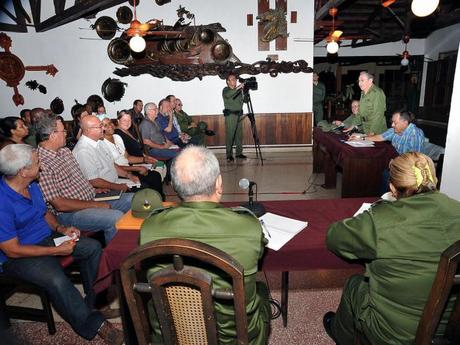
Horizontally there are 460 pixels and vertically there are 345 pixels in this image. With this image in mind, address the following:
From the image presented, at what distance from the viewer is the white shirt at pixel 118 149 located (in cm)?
367

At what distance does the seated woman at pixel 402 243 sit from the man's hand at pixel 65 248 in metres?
1.54

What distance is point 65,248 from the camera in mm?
2000

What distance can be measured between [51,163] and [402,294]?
7.82 ft

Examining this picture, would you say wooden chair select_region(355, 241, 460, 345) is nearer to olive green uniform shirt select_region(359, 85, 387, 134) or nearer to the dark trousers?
the dark trousers

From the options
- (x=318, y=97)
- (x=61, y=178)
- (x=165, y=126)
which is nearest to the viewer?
(x=61, y=178)

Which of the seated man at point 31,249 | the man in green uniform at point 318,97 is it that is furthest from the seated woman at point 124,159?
the man in green uniform at point 318,97

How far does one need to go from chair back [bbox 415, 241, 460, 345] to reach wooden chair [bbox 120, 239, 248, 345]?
64cm

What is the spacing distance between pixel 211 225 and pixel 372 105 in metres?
3.69

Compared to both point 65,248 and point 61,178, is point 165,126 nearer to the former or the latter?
point 61,178

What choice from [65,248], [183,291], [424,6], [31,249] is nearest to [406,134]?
[424,6]

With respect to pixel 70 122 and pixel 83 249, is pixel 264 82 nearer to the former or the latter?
pixel 70 122

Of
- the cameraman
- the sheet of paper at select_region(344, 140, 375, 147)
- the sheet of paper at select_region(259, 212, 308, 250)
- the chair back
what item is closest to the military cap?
the sheet of paper at select_region(259, 212, 308, 250)

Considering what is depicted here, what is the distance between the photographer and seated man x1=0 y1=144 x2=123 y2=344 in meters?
1.89

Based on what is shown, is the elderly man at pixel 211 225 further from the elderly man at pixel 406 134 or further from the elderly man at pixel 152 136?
the elderly man at pixel 152 136
